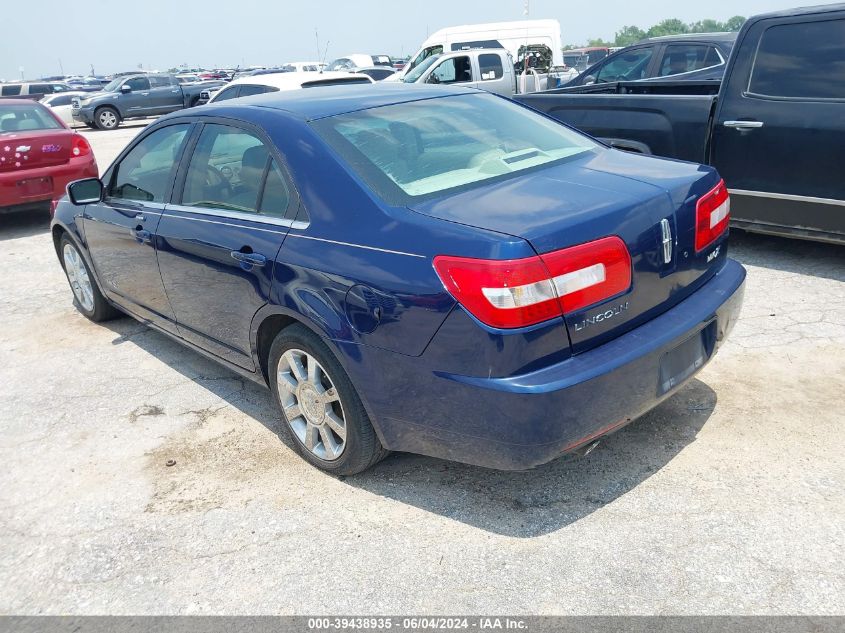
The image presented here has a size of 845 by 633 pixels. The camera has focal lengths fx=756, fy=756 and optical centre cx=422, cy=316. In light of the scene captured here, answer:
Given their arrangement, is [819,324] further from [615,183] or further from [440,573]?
[440,573]

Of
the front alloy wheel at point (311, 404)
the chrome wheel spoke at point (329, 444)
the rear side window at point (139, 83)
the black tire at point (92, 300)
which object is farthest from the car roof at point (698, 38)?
the rear side window at point (139, 83)

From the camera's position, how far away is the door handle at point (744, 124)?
543 centimetres

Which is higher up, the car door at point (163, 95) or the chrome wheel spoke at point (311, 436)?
the car door at point (163, 95)

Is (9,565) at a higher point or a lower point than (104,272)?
lower

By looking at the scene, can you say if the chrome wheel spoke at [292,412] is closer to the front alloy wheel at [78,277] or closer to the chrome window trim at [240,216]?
the chrome window trim at [240,216]

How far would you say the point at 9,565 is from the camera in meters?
2.93

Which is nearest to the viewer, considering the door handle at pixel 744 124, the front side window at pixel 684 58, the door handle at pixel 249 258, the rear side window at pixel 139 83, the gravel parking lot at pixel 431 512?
the gravel parking lot at pixel 431 512

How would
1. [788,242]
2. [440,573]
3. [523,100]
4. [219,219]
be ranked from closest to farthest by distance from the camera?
1. [440,573]
2. [219,219]
3. [788,242]
4. [523,100]

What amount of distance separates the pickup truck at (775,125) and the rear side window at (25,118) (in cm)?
680

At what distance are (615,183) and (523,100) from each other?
4.58m

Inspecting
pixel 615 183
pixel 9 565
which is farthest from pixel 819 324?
pixel 9 565

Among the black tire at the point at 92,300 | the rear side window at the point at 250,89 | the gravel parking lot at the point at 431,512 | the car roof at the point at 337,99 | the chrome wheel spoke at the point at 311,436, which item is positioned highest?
the rear side window at the point at 250,89

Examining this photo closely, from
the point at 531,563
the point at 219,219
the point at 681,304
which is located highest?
the point at 219,219

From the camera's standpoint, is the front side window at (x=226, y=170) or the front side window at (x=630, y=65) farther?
the front side window at (x=630, y=65)
